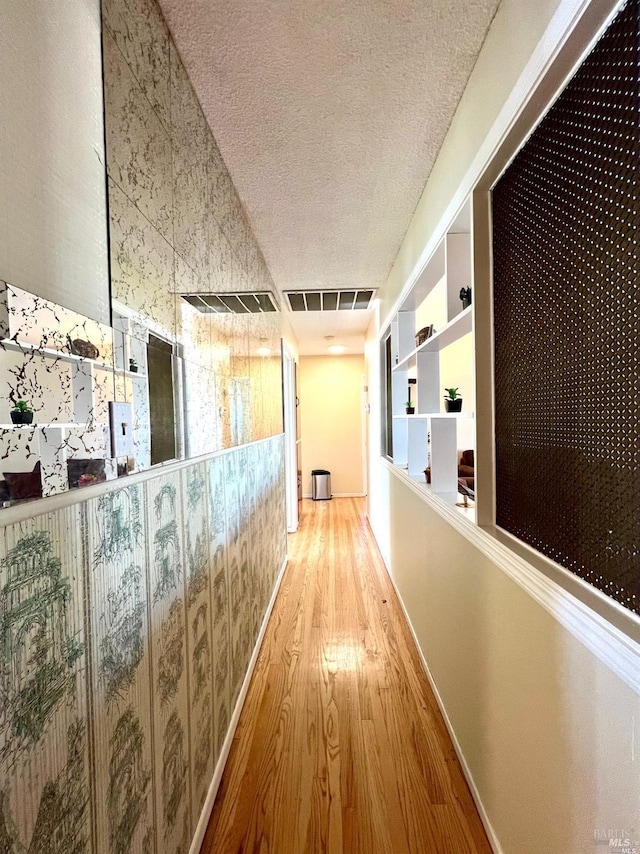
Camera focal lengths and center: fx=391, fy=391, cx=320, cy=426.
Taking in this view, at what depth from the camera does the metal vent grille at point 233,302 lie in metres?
1.41

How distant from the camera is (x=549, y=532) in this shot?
1.00 meters

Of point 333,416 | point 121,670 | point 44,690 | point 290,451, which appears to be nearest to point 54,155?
point 44,690

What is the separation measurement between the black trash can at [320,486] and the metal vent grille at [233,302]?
159 inches

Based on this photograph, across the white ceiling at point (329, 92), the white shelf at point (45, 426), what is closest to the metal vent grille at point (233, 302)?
the white ceiling at point (329, 92)

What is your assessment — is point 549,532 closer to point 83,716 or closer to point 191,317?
point 83,716

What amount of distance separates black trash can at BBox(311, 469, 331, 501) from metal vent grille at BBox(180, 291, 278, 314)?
405 cm

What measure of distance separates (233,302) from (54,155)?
1287 mm

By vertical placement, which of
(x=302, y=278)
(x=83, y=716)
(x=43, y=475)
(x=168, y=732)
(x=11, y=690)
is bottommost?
(x=168, y=732)

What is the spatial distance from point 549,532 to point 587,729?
1.33ft

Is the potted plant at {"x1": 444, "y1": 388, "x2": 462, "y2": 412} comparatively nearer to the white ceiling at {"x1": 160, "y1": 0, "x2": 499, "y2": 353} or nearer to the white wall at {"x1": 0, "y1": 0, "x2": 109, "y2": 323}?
the white ceiling at {"x1": 160, "y1": 0, "x2": 499, "y2": 353}

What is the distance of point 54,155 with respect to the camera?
668 mm

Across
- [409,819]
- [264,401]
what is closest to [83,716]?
[409,819]

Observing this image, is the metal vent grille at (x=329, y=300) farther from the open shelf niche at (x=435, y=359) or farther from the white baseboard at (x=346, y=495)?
the white baseboard at (x=346, y=495)

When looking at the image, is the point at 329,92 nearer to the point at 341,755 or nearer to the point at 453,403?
the point at 453,403
